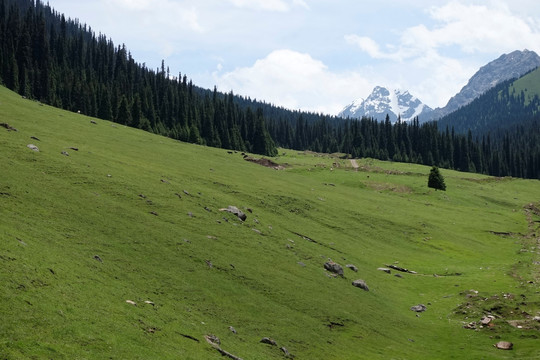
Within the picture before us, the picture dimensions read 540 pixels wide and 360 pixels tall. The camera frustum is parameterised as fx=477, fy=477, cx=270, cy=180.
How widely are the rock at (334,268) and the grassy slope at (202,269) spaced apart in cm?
112

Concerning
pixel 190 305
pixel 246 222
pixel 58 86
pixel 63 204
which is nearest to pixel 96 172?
pixel 63 204

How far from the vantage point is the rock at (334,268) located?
1575 inches

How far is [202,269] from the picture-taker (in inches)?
1196

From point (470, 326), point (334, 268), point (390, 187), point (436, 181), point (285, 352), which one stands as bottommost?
point (470, 326)

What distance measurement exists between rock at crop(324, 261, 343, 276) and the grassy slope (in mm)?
1116

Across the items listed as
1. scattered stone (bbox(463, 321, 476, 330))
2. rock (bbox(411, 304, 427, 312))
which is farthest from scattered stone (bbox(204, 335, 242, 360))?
rock (bbox(411, 304, 427, 312))

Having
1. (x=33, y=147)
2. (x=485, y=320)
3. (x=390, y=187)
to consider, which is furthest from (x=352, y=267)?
(x=390, y=187)

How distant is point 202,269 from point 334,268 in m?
13.8

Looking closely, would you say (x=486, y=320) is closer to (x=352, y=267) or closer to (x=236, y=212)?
(x=352, y=267)

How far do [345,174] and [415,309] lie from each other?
235 feet

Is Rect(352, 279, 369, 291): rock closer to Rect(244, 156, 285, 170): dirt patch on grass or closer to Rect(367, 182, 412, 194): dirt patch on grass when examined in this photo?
Rect(367, 182, 412, 194): dirt patch on grass

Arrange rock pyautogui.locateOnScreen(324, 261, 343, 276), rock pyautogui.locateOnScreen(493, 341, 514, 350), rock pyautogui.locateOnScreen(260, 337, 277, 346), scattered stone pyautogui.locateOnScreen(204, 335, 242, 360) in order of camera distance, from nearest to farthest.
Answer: scattered stone pyautogui.locateOnScreen(204, 335, 242, 360), rock pyautogui.locateOnScreen(260, 337, 277, 346), rock pyautogui.locateOnScreen(493, 341, 514, 350), rock pyautogui.locateOnScreen(324, 261, 343, 276)

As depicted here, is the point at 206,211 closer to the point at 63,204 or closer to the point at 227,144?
the point at 63,204

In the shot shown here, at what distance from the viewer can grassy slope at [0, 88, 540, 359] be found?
19719 millimetres
